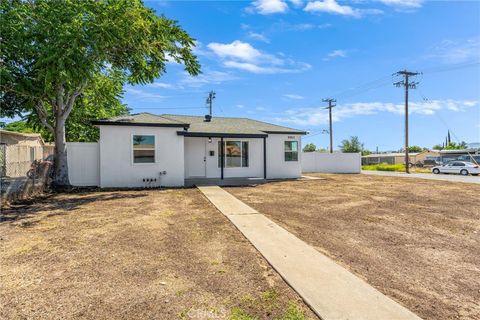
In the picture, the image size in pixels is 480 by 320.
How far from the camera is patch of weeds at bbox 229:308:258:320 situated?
2906 mm

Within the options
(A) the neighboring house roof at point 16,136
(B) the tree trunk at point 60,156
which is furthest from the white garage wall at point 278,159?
(A) the neighboring house roof at point 16,136

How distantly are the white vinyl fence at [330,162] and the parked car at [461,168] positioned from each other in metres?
8.65

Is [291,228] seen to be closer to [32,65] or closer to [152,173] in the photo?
[152,173]

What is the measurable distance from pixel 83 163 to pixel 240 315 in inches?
511

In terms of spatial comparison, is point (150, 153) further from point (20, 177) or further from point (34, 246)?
point (34, 246)

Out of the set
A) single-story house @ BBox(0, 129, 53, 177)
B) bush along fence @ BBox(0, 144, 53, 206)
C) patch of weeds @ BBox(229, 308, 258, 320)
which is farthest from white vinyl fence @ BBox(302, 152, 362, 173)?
patch of weeds @ BBox(229, 308, 258, 320)

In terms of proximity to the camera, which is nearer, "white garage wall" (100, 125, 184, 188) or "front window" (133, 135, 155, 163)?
"white garage wall" (100, 125, 184, 188)

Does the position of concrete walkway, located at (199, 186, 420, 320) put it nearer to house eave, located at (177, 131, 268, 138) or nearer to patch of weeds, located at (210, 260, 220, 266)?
patch of weeds, located at (210, 260, 220, 266)

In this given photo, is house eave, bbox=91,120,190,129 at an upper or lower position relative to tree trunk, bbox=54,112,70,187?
upper

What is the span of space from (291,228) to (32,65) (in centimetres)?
1069

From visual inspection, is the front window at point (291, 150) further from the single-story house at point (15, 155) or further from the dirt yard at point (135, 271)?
the single-story house at point (15, 155)

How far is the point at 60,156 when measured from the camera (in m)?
12.6

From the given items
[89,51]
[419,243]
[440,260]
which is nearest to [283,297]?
[440,260]

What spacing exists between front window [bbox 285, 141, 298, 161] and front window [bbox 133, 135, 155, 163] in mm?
8781
